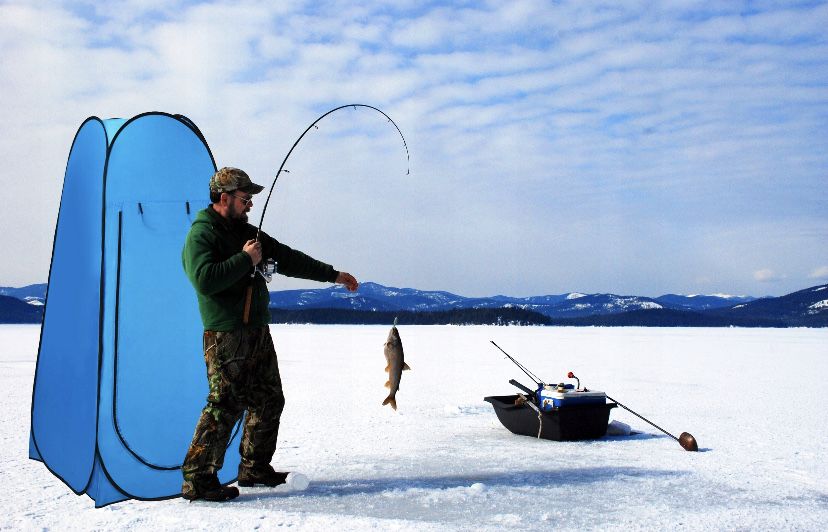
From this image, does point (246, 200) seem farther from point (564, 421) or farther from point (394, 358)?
point (564, 421)

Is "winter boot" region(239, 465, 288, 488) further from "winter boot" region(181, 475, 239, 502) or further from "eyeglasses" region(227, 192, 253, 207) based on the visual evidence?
"eyeglasses" region(227, 192, 253, 207)

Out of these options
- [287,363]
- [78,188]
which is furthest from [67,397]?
[287,363]

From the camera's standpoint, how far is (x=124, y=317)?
4672 mm

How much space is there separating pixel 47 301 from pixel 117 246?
93cm

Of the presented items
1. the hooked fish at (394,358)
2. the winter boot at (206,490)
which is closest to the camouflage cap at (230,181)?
the hooked fish at (394,358)

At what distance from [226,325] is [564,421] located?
3729mm

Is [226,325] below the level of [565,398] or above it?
above

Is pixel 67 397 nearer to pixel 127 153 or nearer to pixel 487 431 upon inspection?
pixel 127 153

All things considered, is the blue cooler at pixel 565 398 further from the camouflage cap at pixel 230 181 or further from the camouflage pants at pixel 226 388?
the camouflage cap at pixel 230 181

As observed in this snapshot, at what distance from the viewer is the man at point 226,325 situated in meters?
4.12

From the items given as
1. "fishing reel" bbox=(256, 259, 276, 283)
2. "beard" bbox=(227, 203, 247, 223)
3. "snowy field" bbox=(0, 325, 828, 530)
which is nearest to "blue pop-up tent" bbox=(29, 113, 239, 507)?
"snowy field" bbox=(0, 325, 828, 530)

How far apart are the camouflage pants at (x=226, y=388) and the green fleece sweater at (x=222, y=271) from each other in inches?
3.5

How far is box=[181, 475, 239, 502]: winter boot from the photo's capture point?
4.32 metres

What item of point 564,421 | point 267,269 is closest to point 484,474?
point 564,421
